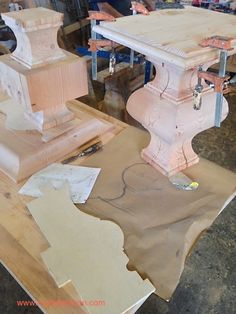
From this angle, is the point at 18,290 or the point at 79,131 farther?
the point at 18,290

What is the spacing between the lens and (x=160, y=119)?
65 centimetres

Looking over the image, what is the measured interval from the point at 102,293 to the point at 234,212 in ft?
3.65

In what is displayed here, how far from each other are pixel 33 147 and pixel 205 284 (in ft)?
2.73

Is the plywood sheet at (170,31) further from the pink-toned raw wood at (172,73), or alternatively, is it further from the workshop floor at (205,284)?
the workshop floor at (205,284)

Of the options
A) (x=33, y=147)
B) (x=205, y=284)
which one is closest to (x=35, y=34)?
(x=33, y=147)

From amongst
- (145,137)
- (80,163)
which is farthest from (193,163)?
(80,163)

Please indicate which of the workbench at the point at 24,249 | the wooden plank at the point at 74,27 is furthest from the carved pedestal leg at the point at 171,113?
the wooden plank at the point at 74,27

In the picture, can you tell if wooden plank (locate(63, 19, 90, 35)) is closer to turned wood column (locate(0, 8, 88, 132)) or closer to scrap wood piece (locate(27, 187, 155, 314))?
turned wood column (locate(0, 8, 88, 132))

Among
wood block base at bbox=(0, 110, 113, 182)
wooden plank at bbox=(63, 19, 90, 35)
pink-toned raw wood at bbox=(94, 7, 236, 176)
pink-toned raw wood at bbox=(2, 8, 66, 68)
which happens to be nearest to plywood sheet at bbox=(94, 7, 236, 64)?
pink-toned raw wood at bbox=(94, 7, 236, 176)

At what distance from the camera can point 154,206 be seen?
65 centimetres

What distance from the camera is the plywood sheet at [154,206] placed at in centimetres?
54

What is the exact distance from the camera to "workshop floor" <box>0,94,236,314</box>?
1062 mm

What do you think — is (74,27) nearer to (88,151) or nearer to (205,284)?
(88,151)

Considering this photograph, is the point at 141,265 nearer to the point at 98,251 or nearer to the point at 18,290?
the point at 98,251
